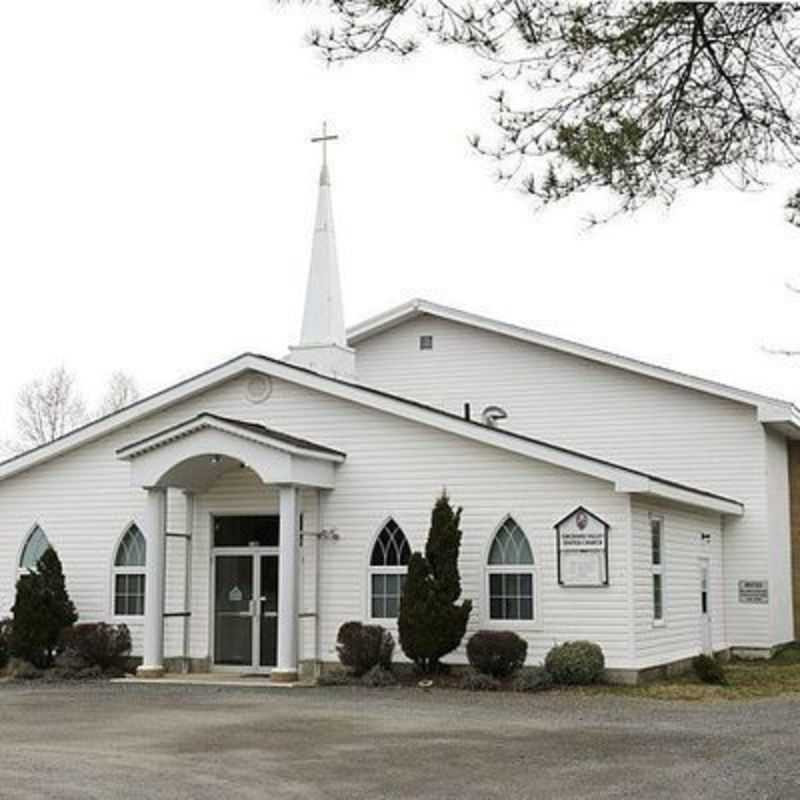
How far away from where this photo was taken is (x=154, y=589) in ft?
73.2

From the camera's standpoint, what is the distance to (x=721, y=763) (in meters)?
13.2

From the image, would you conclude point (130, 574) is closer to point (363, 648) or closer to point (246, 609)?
point (246, 609)

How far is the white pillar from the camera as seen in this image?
22234mm

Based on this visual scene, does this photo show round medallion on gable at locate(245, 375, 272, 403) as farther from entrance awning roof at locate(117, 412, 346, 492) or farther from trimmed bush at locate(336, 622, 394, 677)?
trimmed bush at locate(336, 622, 394, 677)

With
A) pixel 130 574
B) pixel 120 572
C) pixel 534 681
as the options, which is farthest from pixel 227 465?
pixel 534 681

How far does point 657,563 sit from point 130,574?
8.66 m

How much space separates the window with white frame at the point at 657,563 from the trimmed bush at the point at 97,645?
27.6 feet

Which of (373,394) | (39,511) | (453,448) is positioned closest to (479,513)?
(453,448)

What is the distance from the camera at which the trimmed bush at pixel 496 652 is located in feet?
67.1

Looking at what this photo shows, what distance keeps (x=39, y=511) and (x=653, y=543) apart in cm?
1049

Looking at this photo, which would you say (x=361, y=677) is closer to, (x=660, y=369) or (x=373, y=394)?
(x=373, y=394)

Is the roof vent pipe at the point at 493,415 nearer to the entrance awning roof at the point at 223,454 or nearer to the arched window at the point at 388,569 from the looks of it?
the entrance awning roof at the point at 223,454

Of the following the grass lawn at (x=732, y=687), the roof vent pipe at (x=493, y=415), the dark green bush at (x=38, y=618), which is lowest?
the grass lawn at (x=732, y=687)

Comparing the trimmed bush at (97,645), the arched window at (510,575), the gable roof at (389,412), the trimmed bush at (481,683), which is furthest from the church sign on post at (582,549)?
the trimmed bush at (97,645)
